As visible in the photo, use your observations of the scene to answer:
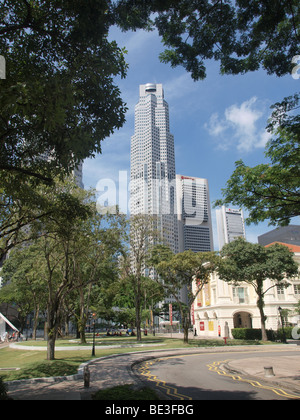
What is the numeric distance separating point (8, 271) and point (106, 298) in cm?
1678

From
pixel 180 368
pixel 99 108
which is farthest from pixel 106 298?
pixel 99 108

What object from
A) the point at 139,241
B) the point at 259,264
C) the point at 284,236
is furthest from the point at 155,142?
the point at 259,264

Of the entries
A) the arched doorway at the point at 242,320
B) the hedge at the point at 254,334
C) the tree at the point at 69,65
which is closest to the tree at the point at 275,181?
the tree at the point at 69,65

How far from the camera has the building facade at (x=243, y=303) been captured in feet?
162

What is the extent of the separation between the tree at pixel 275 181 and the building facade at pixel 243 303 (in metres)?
36.3

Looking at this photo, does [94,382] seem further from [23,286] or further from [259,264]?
[23,286]

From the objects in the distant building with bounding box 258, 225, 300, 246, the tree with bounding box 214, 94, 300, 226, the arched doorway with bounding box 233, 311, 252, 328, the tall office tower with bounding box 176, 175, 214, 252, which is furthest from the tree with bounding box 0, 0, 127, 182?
the tall office tower with bounding box 176, 175, 214, 252

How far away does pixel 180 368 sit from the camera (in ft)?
→ 55.3

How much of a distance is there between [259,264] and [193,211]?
14309 cm

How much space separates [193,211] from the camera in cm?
17912

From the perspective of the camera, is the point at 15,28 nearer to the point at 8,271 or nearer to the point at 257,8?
the point at 257,8

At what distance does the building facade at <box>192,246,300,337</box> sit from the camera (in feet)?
162

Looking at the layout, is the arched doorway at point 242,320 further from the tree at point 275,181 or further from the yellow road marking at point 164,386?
the tree at point 275,181

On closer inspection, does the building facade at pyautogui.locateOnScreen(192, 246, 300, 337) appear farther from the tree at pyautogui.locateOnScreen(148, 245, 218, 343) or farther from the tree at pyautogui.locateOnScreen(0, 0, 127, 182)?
the tree at pyautogui.locateOnScreen(0, 0, 127, 182)
